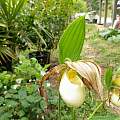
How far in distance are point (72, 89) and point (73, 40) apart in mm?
113

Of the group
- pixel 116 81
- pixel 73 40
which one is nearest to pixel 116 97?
pixel 116 81

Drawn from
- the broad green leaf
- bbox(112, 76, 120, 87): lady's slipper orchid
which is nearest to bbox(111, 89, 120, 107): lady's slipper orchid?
bbox(112, 76, 120, 87): lady's slipper orchid

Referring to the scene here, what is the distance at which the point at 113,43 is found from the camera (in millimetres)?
6480

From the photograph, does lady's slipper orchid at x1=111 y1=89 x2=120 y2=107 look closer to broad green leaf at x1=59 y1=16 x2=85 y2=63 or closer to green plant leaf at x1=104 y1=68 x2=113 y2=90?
green plant leaf at x1=104 y1=68 x2=113 y2=90

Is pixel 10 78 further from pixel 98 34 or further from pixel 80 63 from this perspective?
pixel 98 34

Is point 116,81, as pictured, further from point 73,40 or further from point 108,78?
point 73,40

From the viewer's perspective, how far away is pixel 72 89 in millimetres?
676

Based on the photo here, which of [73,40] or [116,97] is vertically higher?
[73,40]

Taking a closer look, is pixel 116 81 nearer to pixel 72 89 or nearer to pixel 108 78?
pixel 108 78

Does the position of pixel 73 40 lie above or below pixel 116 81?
above

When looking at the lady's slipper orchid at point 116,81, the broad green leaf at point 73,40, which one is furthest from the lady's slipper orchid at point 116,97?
the broad green leaf at point 73,40

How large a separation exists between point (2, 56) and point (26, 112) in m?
1.05

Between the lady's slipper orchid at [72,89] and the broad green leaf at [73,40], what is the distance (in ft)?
0.12

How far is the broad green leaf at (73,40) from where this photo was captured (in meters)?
0.70
